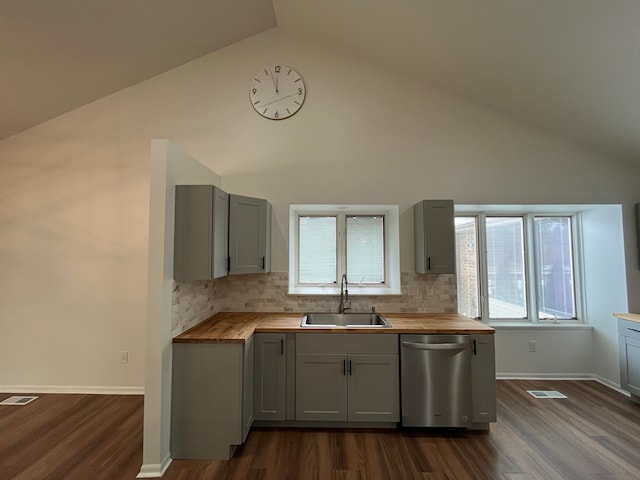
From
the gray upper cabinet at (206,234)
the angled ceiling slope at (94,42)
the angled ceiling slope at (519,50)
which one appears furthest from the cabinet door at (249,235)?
the angled ceiling slope at (519,50)

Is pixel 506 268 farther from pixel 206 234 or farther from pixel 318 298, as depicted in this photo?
pixel 206 234

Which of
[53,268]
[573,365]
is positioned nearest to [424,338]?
[573,365]

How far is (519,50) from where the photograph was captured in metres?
2.33

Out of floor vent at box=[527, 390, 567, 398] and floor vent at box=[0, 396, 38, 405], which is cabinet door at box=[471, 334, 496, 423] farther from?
floor vent at box=[0, 396, 38, 405]

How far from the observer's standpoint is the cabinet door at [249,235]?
257 centimetres

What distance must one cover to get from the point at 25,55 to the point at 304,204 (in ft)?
8.98

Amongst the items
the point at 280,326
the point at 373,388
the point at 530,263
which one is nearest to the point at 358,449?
the point at 373,388

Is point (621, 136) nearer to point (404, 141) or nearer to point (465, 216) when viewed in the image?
point (465, 216)

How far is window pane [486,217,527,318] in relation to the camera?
11.8 feet

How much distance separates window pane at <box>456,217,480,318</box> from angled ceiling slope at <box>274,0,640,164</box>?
1.33 m

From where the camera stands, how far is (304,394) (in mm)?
2436

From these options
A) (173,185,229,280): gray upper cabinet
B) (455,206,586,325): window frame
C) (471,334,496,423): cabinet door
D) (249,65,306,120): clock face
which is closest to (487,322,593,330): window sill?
(455,206,586,325): window frame

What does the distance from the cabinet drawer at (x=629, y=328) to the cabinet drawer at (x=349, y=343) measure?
2490mm

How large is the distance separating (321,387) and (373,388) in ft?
1.46
